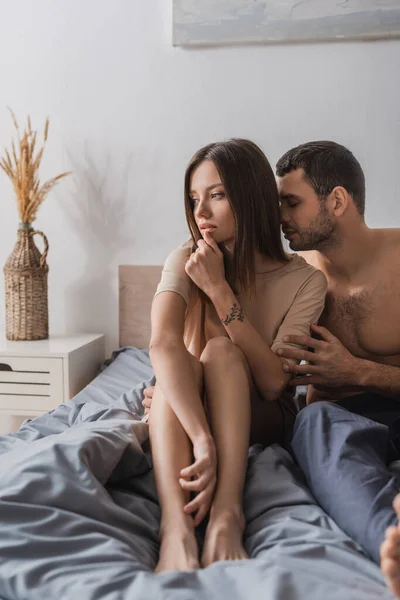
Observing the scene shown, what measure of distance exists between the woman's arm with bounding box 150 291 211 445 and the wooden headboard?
1.08 meters

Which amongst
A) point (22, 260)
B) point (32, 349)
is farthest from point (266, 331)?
point (22, 260)

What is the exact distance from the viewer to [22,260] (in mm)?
2480

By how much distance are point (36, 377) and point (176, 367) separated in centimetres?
111

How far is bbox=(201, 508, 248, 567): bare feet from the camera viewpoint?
1016 mm

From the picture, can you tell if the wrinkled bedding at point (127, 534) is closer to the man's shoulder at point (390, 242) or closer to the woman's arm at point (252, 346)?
the woman's arm at point (252, 346)

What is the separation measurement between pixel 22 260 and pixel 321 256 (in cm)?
116

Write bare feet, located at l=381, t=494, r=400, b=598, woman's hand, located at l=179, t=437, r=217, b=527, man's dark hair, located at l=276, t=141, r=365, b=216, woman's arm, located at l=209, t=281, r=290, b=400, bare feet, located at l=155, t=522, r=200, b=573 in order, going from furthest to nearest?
man's dark hair, located at l=276, t=141, r=365, b=216
woman's arm, located at l=209, t=281, r=290, b=400
woman's hand, located at l=179, t=437, r=217, b=527
bare feet, located at l=155, t=522, r=200, b=573
bare feet, located at l=381, t=494, r=400, b=598

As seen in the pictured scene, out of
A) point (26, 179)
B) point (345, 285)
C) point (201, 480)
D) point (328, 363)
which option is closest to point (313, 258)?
point (345, 285)

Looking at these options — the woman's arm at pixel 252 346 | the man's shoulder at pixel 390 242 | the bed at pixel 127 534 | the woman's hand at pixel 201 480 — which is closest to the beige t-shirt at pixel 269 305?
the woman's arm at pixel 252 346

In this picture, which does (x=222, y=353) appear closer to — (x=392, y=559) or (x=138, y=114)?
(x=392, y=559)

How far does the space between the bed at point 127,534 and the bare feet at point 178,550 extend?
27 mm

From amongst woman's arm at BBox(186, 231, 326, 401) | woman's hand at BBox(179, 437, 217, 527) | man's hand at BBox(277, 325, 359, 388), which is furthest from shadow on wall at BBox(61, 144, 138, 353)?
woman's hand at BBox(179, 437, 217, 527)

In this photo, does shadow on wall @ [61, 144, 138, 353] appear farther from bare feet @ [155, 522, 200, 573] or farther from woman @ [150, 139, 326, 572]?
bare feet @ [155, 522, 200, 573]

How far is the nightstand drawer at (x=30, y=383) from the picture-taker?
2.31m
